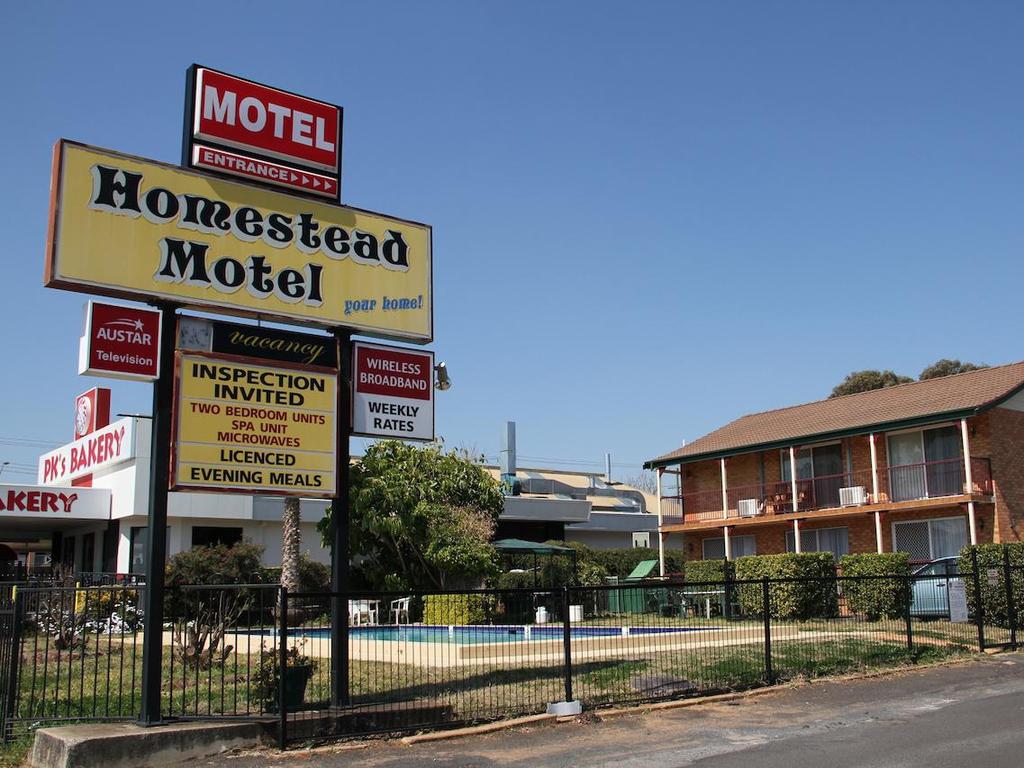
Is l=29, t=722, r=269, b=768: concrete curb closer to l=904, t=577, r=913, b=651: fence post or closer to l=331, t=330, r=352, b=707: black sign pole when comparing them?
l=331, t=330, r=352, b=707: black sign pole

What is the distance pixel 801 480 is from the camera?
109ft

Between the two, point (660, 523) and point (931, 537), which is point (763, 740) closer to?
point (931, 537)

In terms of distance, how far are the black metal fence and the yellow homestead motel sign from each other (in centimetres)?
331

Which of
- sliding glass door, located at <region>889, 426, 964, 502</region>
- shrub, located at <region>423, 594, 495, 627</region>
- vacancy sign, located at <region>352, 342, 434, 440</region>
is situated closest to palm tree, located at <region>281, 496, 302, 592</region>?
shrub, located at <region>423, 594, 495, 627</region>

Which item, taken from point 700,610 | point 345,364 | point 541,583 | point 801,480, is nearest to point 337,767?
point 345,364

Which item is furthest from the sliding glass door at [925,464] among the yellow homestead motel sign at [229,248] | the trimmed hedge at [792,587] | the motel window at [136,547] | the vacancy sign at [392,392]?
the motel window at [136,547]

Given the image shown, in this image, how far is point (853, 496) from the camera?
31297 millimetres

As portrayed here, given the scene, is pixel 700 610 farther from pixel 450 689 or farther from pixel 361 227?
pixel 361 227

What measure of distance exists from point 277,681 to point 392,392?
371cm

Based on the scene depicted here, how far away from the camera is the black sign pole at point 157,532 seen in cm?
1034

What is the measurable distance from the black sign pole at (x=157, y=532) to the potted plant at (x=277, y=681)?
1.12 m

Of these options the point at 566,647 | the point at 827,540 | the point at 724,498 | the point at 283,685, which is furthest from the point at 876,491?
the point at 283,685

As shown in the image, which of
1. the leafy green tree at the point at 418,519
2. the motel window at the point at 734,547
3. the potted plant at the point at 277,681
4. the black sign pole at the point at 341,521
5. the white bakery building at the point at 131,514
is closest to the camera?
the potted plant at the point at 277,681

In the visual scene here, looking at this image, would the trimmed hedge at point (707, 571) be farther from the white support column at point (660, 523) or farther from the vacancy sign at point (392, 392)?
the vacancy sign at point (392, 392)
